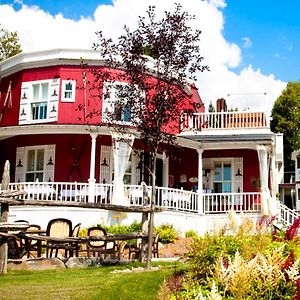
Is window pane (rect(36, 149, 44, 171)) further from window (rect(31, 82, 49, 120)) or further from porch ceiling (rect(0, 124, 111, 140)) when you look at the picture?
porch ceiling (rect(0, 124, 111, 140))

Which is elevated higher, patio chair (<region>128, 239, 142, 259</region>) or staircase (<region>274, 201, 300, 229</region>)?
staircase (<region>274, 201, 300, 229</region>)

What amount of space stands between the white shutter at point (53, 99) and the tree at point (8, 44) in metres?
13.5

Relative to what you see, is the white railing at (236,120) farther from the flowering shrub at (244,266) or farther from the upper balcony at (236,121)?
the flowering shrub at (244,266)

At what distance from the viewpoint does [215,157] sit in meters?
24.5

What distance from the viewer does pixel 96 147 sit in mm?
22594

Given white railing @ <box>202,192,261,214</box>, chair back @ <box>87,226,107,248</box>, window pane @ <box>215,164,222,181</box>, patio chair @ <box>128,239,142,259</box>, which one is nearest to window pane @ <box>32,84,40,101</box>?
white railing @ <box>202,192,261,214</box>

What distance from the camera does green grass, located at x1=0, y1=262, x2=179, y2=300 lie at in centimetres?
844

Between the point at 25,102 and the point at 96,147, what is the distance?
151 inches

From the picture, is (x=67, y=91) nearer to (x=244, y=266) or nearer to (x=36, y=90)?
(x=36, y=90)

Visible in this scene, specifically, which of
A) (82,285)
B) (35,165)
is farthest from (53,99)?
(82,285)

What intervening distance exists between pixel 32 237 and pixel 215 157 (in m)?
13.7

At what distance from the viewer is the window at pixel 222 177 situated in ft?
79.9

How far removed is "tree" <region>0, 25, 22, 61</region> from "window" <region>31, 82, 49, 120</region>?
12848 mm

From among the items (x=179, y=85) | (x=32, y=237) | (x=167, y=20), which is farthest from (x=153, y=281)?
(x=167, y=20)
